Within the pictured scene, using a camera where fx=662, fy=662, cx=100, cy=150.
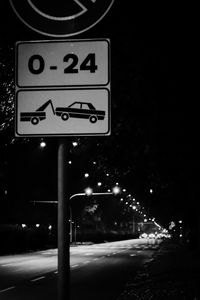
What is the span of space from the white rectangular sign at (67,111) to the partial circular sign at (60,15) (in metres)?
0.38

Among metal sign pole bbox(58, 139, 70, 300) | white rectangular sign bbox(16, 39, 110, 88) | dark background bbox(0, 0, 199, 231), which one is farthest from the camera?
dark background bbox(0, 0, 199, 231)

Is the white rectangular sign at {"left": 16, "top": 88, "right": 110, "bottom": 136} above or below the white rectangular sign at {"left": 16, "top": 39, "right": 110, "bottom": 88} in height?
below

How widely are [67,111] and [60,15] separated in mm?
598

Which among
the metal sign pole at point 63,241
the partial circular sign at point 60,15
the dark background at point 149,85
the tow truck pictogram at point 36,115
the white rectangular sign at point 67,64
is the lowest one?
the metal sign pole at point 63,241

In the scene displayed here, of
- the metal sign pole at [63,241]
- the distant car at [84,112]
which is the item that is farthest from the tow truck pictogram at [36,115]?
the metal sign pole at [63,241]

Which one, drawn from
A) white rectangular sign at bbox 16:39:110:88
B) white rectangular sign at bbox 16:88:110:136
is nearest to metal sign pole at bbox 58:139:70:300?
white rectangular sign at bbox 16:88:110:136

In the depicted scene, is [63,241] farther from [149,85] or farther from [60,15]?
[149,85]

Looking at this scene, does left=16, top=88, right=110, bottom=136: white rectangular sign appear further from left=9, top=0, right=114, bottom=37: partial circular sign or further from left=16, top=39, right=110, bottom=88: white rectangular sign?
left=9, top=0, right=114, bottom=37: partial circular sign

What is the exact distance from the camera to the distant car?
4152mm

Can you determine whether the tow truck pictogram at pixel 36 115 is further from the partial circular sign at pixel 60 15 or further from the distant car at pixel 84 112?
the partial circular sign at pixel 60 15

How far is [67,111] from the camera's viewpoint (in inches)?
164

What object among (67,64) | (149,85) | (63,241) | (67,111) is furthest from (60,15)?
(149,85)

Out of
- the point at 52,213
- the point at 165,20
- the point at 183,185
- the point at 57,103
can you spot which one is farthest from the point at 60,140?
the point at 52,213

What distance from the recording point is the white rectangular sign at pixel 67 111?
4.15 meters
